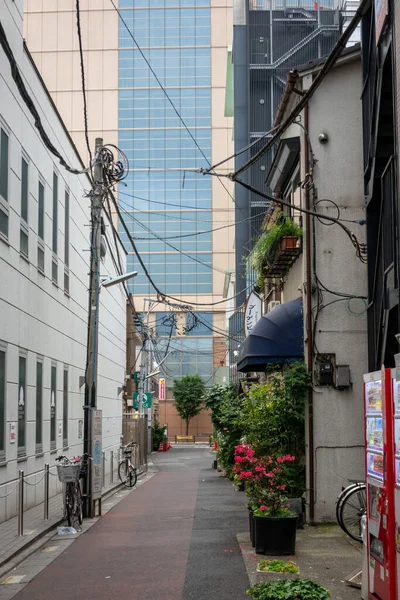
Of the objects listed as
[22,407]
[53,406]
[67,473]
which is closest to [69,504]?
[67,473]

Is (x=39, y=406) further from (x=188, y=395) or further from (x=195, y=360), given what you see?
(x=195, y=360)

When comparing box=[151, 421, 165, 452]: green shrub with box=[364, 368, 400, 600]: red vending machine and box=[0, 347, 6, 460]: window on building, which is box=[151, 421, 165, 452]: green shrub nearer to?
box=[0, 347, 6, 460]: window on building

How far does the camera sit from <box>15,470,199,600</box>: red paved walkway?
993cm

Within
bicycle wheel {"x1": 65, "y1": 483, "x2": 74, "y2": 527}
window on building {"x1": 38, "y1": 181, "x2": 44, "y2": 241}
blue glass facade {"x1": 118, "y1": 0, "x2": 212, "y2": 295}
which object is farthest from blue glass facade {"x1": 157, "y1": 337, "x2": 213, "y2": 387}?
bicycle wheel {"x1": 65, "y1": 483, "x2": 74, "y2": 527}

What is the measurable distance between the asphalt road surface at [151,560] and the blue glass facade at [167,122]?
74398 millimetres

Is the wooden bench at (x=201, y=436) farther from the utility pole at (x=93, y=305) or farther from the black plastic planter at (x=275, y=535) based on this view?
the black plastic planter at (x=275, y=535)

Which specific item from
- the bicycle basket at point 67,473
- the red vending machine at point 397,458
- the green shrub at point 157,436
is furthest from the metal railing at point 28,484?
the green shrub at point 157,436

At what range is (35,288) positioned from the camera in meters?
21.2

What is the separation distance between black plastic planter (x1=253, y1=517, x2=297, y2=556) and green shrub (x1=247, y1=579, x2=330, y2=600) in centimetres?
465

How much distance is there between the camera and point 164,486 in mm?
28641

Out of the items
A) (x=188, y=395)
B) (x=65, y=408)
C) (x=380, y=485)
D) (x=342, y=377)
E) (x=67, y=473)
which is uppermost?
(x=188, y=395)

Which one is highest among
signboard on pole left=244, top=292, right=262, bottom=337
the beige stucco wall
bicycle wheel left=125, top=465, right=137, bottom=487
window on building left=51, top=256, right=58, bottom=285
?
the beige stucco wall

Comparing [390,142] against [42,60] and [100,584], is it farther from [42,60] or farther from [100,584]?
[42,60]

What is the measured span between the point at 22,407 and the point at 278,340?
22.6ft
